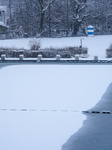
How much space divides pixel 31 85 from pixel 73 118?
238 inches

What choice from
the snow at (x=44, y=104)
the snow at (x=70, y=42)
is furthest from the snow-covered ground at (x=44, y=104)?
the snow at (x=70, y=42)

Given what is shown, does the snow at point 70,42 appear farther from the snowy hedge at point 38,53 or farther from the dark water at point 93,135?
the dark water at point 93,135

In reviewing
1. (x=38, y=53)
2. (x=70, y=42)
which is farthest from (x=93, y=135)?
(x=70, y=42)

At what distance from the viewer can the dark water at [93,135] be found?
721 centimetres

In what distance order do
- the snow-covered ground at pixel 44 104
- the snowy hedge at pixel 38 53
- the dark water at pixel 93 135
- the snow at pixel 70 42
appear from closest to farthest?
the dark water at pixel 93 135 < the snow-covered ground at pixel 44 104 < the snowy hedge at pixel 38 53 < the snow at pixel 70 42

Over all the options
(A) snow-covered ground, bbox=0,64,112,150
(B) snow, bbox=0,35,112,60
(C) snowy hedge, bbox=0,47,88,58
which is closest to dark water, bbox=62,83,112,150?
(A) snow-covered ground, bbox=0,64,112,150

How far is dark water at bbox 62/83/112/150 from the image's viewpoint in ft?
23.6

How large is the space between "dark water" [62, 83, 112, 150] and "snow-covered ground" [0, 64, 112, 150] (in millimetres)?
215

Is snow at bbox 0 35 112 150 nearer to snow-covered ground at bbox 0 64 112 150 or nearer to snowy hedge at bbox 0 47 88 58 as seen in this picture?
snow-covered ground at bbox 0 64 112 150

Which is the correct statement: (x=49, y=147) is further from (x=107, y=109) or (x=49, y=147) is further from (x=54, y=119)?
(x=107, y=109)

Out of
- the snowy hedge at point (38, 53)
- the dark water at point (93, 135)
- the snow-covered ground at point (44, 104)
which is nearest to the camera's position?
the dark water at point (93, 135)

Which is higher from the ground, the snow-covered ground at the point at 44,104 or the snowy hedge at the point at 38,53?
the snowy hedge at the point at 38,53

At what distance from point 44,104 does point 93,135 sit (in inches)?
146

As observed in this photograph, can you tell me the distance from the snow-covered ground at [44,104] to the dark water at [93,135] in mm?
215
